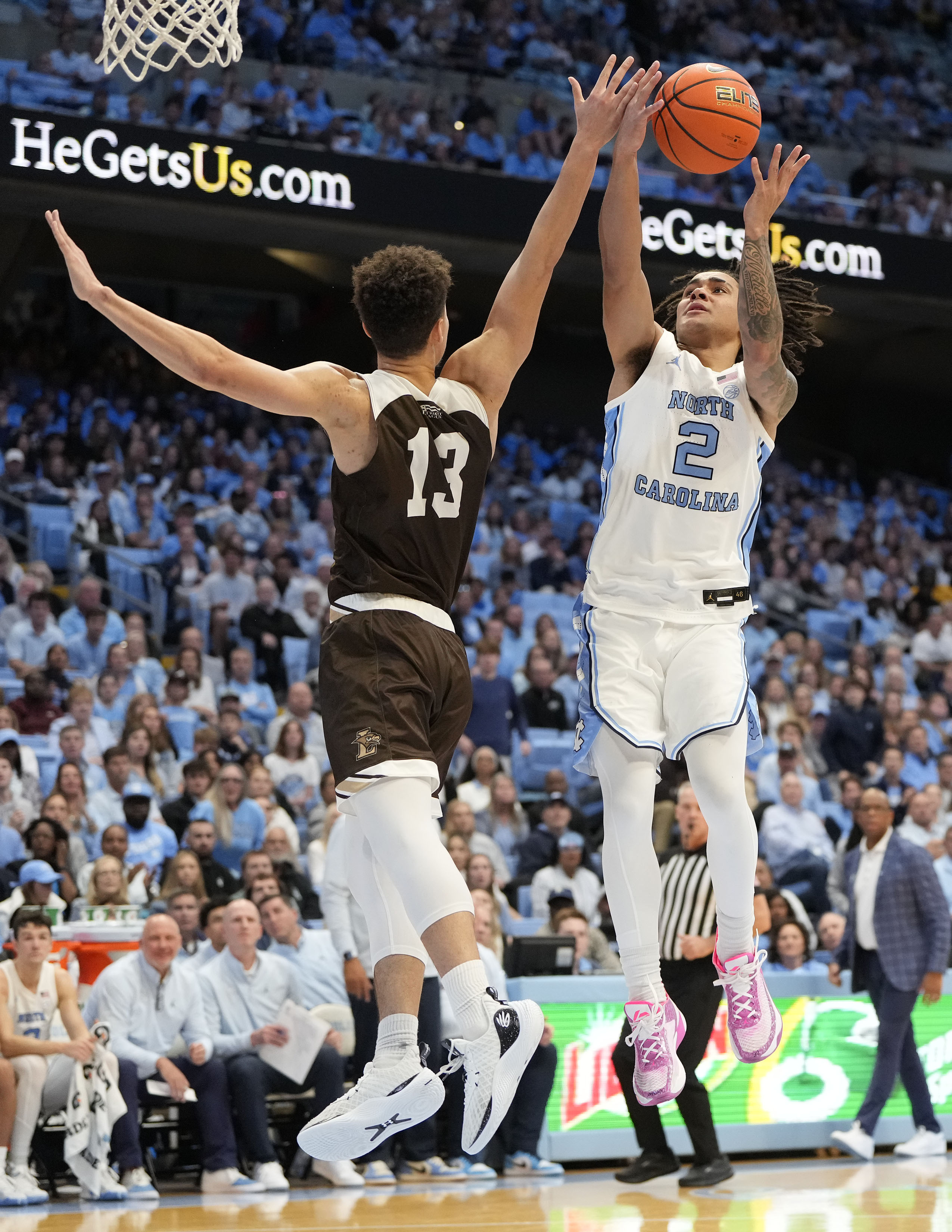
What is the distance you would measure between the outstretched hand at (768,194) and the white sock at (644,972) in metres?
2.41

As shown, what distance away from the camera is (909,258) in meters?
20.2

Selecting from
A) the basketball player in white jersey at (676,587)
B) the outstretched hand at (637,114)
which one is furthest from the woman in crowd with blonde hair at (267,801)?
the outstretched hand at (637,114)

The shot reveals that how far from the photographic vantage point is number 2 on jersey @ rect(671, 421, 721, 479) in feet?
18.4

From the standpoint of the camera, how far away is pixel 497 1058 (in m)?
4.45

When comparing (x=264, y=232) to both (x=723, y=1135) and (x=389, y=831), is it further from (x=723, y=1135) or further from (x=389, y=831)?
(x=389, y=831)

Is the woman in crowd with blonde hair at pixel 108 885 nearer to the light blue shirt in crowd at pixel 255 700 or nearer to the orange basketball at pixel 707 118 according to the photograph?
the light blue shirt in crowd at pixel 255 700

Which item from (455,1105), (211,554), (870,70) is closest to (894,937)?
(455,1105)

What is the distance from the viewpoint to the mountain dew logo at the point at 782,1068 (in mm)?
10734

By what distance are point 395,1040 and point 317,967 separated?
6.31 m

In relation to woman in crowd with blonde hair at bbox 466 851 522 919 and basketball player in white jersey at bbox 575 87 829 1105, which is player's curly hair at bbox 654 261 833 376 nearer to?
basketball player in white jersey at bbox 575 87 829 1105

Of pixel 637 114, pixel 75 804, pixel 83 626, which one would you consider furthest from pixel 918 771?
pixel 637 114

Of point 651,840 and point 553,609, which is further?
point 553,609

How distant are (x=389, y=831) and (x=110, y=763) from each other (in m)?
8.57

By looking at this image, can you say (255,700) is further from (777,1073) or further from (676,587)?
(676,587)
